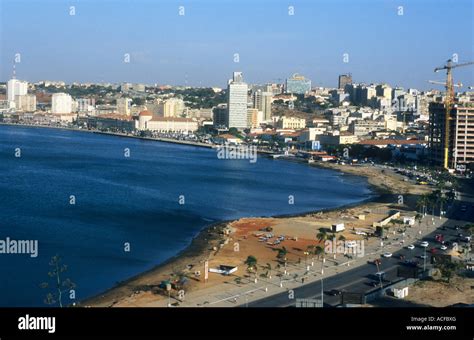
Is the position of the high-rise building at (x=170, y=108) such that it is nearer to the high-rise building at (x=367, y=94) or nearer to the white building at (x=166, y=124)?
the white building at (x=166, y=124)

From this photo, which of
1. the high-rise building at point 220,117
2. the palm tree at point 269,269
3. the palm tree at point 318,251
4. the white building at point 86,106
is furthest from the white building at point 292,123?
the palm tree at point 269,269

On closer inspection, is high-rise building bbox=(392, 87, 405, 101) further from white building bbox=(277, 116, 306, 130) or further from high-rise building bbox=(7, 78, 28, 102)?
high-rise building bbox=(7, 78, 28, 102)

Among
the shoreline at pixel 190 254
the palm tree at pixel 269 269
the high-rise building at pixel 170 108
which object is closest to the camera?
the shoreline at pixel 190 254

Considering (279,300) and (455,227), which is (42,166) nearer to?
(455,227)

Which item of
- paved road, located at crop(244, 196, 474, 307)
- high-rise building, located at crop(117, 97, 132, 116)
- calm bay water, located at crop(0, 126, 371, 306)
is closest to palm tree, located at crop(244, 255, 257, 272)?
paved road, located at crop(244, 196, 474, 307)

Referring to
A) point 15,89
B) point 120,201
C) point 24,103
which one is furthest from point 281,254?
point 15,89
